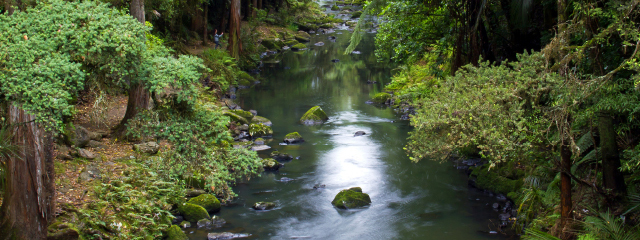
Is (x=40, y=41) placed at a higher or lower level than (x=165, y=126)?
higher

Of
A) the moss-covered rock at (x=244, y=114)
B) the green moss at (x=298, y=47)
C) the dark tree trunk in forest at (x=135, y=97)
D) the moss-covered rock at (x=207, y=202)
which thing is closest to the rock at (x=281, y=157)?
the moss-covered rock at (x=207, y=202)

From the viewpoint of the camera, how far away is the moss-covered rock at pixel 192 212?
1003 centimetres

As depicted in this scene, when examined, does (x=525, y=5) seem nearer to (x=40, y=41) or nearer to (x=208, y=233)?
(x=208, y=233)

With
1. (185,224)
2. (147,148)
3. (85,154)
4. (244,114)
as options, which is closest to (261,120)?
(244,114)

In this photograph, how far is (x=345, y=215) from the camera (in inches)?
432

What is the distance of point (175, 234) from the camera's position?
907 centimetres

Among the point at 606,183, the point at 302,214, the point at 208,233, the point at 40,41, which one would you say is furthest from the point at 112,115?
the point at 606,183

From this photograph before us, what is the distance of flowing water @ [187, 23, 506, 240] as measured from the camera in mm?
10188

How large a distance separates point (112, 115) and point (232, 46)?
12787 millimetres

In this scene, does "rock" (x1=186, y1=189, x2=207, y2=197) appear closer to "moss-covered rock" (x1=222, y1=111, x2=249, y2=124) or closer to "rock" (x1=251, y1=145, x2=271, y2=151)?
"rock" (x1=251, y1=145, x2=271, y2=151)

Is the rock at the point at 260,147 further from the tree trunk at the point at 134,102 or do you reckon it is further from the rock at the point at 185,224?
the rock at the point at 185,224

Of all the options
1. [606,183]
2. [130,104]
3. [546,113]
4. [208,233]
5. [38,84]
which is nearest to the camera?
[38,84]

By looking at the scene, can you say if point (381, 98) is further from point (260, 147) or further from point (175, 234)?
point (175, 234)

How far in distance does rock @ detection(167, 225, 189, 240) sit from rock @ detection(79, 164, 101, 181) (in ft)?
5.83
